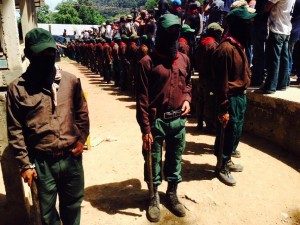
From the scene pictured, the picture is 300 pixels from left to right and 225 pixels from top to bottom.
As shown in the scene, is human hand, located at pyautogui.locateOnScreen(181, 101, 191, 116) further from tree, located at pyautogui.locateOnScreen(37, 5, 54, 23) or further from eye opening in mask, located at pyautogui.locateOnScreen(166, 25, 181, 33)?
tree, located at pyautogui.locateOnScreen(37, 5, 54, 23)

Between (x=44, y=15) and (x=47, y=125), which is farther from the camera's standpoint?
(x=44, y=15)

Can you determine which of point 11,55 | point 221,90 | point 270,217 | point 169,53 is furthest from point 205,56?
point 11,55

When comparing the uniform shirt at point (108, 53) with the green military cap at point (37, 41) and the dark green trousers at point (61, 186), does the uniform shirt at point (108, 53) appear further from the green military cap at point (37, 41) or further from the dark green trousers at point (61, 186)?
the green military cap at point (37, 41)

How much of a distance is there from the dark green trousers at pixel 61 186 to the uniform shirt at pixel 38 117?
151mm

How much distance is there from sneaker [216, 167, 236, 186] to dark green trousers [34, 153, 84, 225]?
2.23 metres

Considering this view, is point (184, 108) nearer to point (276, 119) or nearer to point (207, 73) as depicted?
point (276, 119)

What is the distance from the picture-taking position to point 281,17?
507 centimetres

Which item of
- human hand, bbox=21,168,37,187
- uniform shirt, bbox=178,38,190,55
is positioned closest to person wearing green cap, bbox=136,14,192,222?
human hand, bbox=21,168,37,187

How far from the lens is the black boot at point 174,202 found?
3.63 m

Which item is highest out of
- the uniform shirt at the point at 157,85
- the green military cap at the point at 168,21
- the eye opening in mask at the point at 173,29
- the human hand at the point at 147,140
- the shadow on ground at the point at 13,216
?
the green military cap at the point at 168,21

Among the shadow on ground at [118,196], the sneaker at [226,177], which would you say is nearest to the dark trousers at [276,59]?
the sneaker at [226,177]

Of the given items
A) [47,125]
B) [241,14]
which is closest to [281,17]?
[241,14]

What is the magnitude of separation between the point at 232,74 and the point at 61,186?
102 inches

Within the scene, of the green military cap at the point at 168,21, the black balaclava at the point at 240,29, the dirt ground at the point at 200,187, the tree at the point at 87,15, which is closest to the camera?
the green military cap at the point at 168,21
